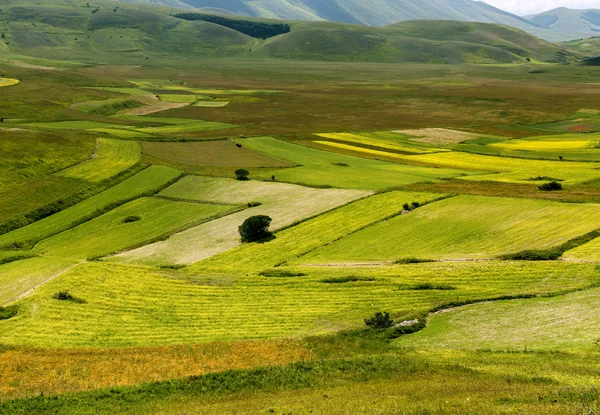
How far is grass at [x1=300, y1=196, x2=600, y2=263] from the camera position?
5855cm

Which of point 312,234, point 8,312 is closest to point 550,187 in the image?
point 312,234

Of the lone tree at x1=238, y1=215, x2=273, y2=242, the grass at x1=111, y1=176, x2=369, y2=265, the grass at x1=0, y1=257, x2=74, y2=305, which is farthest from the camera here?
the lone tree at x1=238, y1=215, x2=273, y2=242

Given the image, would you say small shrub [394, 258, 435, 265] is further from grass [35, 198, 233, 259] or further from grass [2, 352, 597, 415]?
grass [35, 198, 233, 259]

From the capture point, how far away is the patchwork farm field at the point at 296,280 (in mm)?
30531

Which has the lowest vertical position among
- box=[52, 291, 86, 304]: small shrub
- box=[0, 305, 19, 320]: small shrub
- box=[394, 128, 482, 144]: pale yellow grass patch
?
box=[0, 305, 19, 320]: small shrub

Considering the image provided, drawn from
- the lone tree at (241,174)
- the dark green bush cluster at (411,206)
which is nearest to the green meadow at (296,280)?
the dark green bush cluster at (411,206)

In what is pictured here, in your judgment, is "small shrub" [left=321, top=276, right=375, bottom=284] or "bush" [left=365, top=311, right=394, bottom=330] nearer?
"bush" [left=365, top=311, right=394, bottom=330]

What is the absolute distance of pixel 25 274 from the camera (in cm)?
5825

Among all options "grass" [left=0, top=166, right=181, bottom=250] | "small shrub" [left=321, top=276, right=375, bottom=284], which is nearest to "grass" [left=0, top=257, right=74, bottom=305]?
"grass" [left=0, top=166, right=181, bottom=250]

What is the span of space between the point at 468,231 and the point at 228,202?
36.1 m

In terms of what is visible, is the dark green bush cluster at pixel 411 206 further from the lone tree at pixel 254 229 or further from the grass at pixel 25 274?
the grass at pixel 25 274

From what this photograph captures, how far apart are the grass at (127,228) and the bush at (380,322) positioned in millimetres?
36821

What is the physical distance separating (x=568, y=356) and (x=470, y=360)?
18.2ft

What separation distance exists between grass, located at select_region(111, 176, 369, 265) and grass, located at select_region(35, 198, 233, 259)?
8.61 ft
